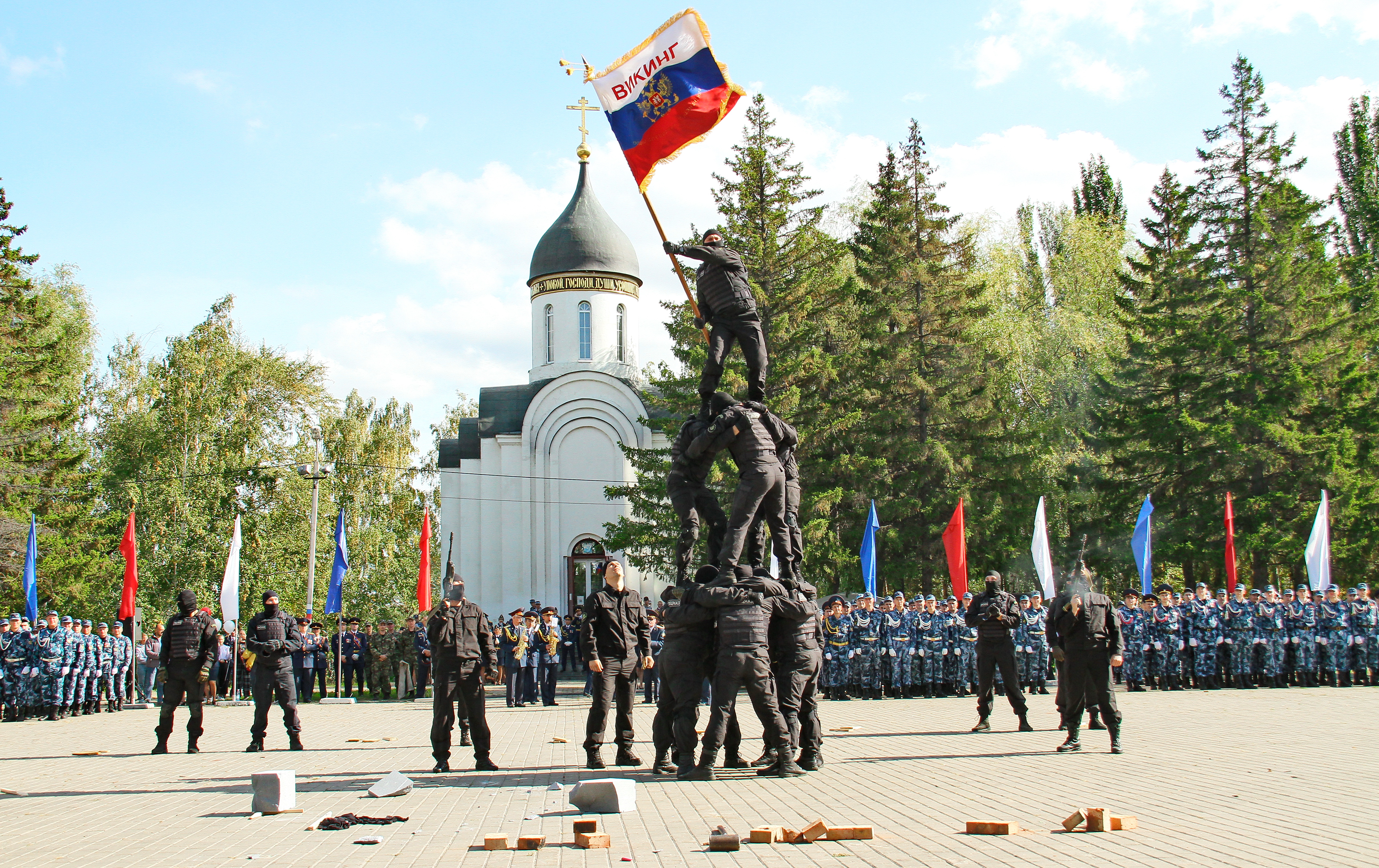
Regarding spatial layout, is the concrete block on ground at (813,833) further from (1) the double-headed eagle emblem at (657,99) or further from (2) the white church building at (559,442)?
(2) the white church building at (559,442)

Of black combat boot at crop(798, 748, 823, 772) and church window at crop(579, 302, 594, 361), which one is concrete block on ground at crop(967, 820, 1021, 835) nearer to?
black combat boot at crop(798, 748, 823, 772)

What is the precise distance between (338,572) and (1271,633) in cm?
1858

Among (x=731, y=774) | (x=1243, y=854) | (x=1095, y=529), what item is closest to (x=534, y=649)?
(x=731, y=774)

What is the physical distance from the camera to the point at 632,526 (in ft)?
87.2

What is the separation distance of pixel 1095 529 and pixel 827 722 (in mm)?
17754

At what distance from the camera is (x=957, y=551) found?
21641 mm

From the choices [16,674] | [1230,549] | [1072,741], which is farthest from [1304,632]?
[16,674]

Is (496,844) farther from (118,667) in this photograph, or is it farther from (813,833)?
(118,667)

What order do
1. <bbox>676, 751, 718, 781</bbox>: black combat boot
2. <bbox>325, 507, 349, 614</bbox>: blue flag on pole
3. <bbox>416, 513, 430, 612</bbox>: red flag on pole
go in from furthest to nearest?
<bbox>416, 513, 430, 612</bbox>: red flag on pole → <bbox>325, 507, 349, 614</bbox>: blue flag on pole → <bbox>676, 751, 718, 781</bbox>: black combat boot

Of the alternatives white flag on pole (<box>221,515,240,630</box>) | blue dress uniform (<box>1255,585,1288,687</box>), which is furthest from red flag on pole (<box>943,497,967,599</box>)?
white flag on pole (<box>221,515,240,630</box>)

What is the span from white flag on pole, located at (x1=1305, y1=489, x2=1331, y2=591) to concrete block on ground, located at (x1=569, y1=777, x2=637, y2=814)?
59.8 ft

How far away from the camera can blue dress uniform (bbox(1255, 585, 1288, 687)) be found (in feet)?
62.2

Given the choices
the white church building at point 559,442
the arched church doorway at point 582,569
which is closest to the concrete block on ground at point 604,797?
the white church building at point 559,442

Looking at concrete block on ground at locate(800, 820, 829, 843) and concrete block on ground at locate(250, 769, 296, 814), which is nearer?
concrete block on ground at locate(800, 820, 829, 843)
